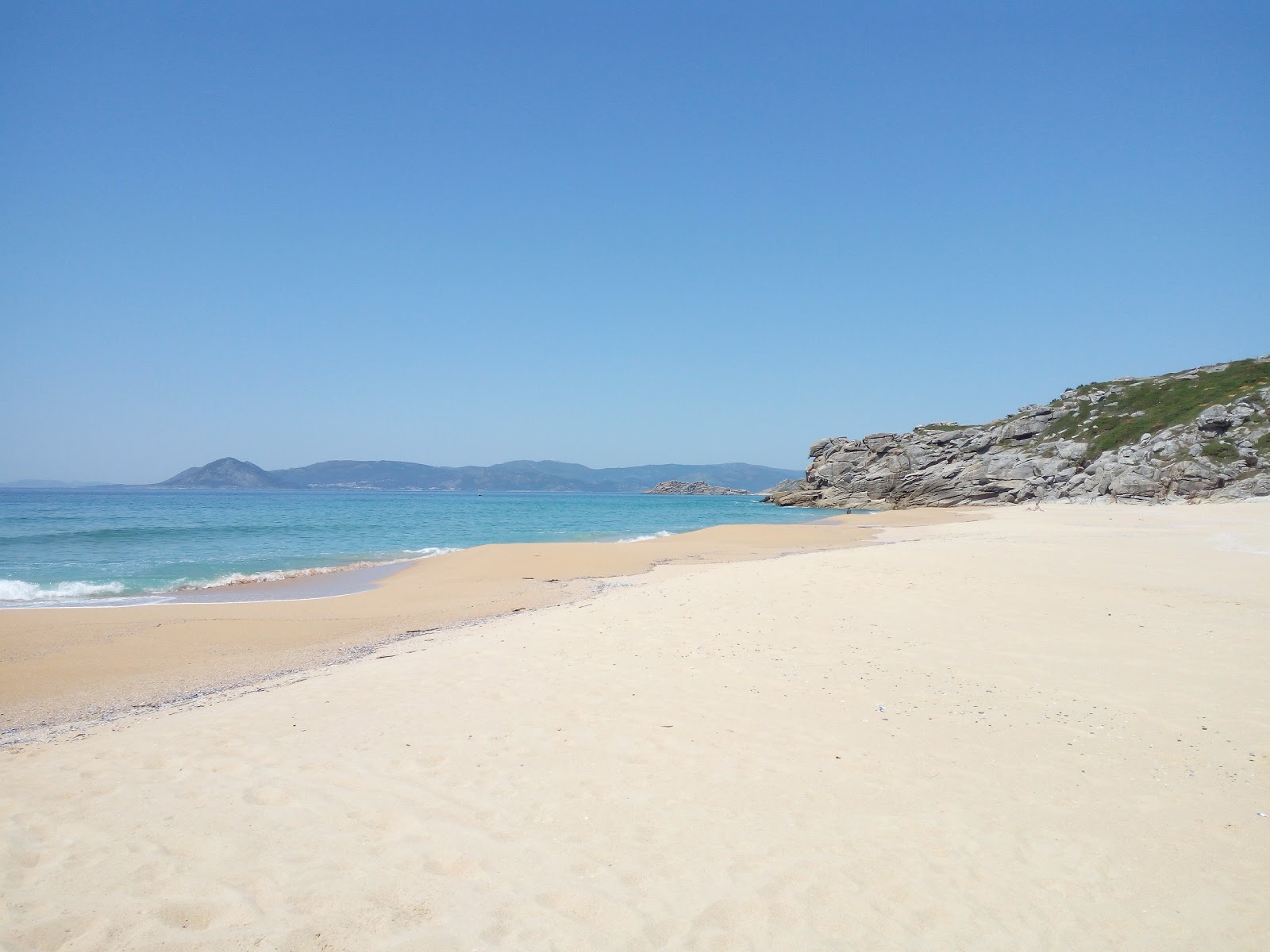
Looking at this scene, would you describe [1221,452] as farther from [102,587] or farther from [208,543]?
[208,543]

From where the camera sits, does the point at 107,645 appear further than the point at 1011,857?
Yes

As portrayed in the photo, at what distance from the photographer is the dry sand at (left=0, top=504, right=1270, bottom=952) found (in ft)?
11.4

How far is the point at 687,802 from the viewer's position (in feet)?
15.4

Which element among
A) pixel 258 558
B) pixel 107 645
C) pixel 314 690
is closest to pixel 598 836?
pixel 314 690

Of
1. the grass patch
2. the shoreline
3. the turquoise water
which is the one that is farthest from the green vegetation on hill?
the shoreline

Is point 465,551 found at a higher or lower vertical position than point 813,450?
lower

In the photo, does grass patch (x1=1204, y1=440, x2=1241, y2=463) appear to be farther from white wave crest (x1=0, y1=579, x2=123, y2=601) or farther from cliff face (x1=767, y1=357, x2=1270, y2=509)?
white wave crest (x1=0, y1=579, x2=123, y2=601)

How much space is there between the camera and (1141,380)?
65438mm

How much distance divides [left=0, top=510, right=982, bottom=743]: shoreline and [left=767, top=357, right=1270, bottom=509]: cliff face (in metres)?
37.1

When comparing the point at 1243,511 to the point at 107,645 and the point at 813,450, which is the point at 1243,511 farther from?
the point at 813,450

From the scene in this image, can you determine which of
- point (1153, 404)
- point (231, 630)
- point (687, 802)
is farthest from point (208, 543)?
point (1153, 404)

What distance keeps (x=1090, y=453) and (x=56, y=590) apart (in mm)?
62455

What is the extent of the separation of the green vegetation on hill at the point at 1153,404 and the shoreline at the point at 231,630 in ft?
148

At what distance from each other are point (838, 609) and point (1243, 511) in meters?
31.6
